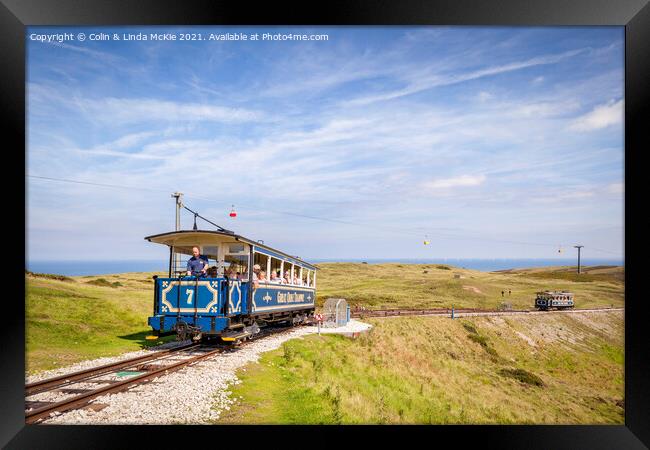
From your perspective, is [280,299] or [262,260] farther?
[280,299]

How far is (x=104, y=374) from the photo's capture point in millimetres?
10508

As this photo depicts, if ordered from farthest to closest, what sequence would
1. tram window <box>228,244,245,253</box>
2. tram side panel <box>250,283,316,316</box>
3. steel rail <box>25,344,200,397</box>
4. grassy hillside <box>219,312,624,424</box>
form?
1. tram side panel <box>250,283,316,316</box>
2. tram window <box>228,244,245,253</box>
3. grassy hillside <box>219,312,624,424</box>
4. steel rail <box>25,344,200,397</box>

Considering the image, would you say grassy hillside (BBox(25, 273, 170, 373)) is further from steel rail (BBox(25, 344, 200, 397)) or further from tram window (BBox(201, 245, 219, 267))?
tram window (BBox(201, 245, 219, 267))

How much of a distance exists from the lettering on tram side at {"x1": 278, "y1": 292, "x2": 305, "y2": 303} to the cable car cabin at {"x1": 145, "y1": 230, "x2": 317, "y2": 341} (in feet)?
3.01

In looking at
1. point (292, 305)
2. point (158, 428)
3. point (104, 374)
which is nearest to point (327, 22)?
point (158, 428)

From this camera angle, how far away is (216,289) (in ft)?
43.3

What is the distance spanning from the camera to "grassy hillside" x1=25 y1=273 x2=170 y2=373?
43.4 feet

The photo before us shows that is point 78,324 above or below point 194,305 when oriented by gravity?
below

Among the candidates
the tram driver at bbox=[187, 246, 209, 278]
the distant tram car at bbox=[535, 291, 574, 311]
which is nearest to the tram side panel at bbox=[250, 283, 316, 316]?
the tram driver at bbox=[187, 246, 209, 278]

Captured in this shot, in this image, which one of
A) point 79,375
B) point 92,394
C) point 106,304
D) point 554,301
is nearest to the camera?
point 92,394

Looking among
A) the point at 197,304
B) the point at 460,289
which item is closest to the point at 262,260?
the point at 197,304

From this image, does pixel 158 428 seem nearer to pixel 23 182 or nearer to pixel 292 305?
pixel 23 182

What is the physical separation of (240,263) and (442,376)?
1095 cm

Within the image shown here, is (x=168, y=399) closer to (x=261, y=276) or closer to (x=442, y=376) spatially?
(x=261, y=276)
